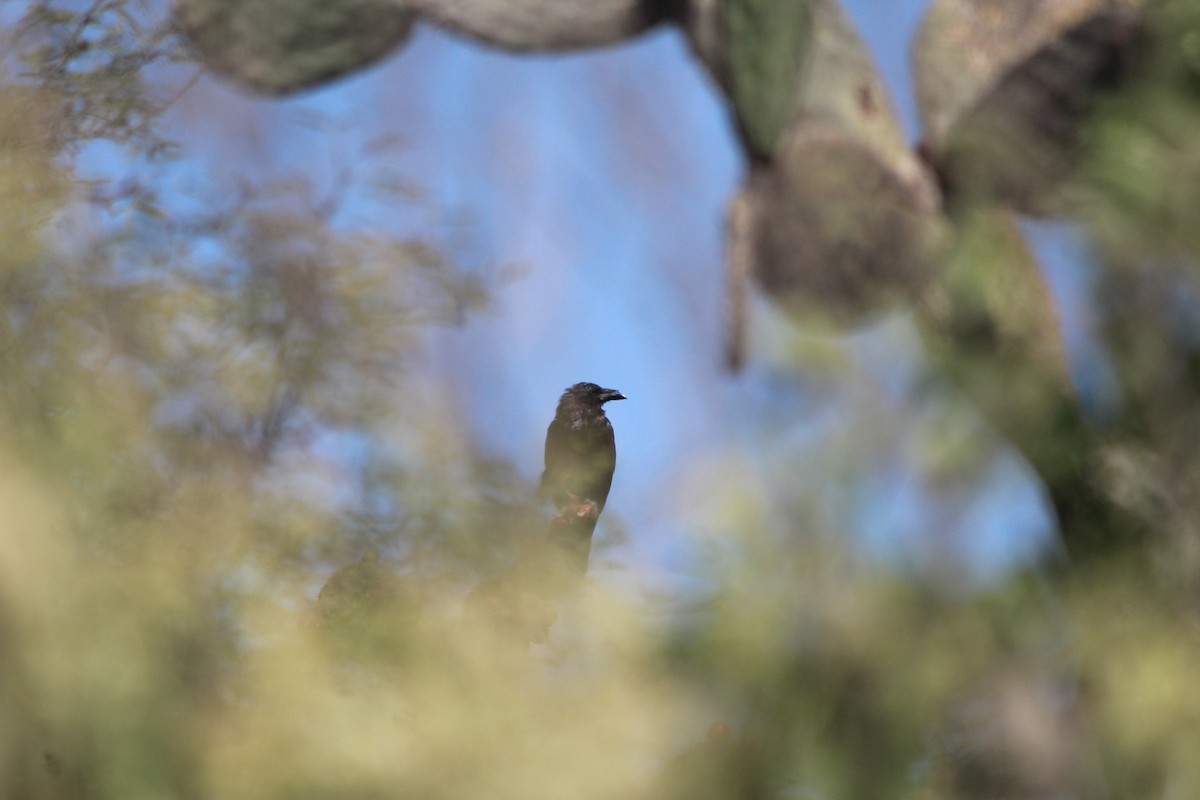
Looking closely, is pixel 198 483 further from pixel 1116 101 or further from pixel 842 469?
pixel 1116 101

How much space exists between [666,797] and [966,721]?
29.1 inches

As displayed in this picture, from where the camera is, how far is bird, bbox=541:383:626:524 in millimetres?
717

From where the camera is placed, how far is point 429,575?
921 mm

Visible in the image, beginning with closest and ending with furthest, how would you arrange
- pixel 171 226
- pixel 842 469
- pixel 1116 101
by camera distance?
pixel 842 469
pixel 171 226
pixel 1116 101

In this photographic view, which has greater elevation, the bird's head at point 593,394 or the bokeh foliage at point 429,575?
the bird's head at point 593,394

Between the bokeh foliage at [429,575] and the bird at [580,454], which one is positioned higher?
the bird at [580,454]

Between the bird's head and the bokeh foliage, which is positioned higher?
the bird's head

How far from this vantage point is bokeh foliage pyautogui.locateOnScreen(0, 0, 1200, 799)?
2.62 feet

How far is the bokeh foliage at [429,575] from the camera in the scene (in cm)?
80

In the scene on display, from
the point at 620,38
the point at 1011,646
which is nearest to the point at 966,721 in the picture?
the point at 1011,646

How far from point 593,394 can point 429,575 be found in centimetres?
24

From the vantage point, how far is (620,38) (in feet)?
10.0

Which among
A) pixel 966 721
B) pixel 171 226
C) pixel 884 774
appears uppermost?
pixel 171 226

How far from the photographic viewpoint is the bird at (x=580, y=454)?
717mm
